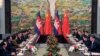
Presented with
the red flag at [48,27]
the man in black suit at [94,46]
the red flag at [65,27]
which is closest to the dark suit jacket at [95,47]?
the man in black suit at [94,46]

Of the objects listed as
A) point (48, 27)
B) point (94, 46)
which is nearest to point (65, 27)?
point (48, 27)

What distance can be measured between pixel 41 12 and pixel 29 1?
1124mm

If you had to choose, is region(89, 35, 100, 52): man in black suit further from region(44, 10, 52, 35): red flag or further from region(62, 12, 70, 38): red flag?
region(44, 10, 52, 35): red flag

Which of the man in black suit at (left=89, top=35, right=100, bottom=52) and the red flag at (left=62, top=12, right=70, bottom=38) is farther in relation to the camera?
the red flag at (left=62, top=12, right=70, bottom=38)

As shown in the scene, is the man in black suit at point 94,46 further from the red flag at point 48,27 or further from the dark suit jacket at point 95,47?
the red flag at point 48,27

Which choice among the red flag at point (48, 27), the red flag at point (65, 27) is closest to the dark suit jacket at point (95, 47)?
the red flag at point (65, 27)

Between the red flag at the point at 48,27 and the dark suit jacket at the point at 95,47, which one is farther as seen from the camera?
the red flag at the point at 48,27

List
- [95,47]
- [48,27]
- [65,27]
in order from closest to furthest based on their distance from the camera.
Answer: [95,47], [48,27], [65,27]

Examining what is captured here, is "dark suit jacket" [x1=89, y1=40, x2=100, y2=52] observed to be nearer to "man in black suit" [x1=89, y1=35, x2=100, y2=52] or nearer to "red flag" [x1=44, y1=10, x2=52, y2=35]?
"man in black suit" [x1=89, y1=35, x2=100, y2=52]

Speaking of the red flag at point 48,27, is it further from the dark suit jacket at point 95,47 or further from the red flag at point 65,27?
the dark suit jacket at point 95,47

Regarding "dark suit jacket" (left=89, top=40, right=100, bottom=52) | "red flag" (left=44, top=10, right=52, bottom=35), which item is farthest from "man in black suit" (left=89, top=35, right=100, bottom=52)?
"red flag" (left=44, top=10, right=52, bottom=35)

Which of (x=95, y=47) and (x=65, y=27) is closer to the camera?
(x=95, y=47)

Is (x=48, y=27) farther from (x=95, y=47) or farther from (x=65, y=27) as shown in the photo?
(x=95, y=47)

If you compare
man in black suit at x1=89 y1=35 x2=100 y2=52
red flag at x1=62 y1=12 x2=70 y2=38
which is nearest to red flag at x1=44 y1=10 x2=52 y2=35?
red flag at x1=62 y1=12 x2=70 y2=38
